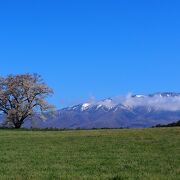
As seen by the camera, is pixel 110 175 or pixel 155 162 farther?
pixel 155 162

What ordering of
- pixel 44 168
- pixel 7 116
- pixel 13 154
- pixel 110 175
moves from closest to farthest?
pixel 110 175 → pixel 44 168 → pixel 13 154 → pixel 7 116

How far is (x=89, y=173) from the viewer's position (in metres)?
20.5

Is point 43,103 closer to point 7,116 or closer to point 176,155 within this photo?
point 7,116

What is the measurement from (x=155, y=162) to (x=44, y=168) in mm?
5277

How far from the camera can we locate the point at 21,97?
111438 millimetres

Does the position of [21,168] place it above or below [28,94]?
below

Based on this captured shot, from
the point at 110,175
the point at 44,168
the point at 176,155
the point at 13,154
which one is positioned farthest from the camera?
the point at 13,154

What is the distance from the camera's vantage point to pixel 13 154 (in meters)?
29.5

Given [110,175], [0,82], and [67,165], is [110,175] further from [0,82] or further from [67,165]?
[0,82]

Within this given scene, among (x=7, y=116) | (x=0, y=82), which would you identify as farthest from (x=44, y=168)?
(x=0, y=82)

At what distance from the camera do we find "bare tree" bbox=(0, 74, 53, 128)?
4262 inches

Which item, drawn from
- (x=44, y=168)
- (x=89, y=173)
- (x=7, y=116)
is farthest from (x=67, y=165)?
(x=7, y=116)

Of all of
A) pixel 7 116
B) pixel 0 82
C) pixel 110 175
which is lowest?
pixel 110 175

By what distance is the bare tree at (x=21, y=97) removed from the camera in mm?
108250
